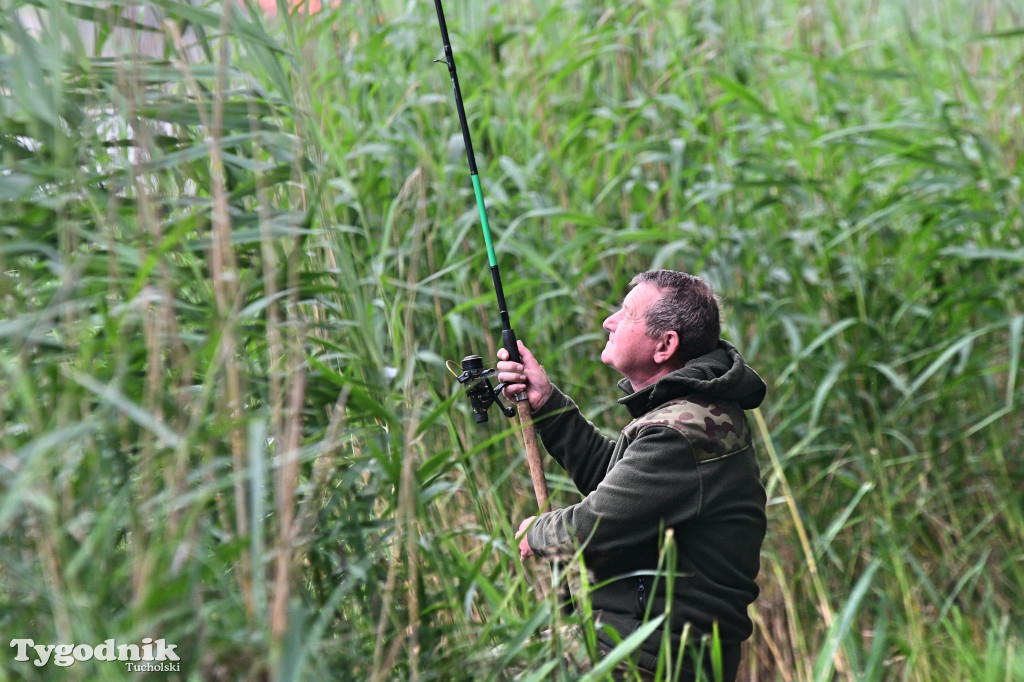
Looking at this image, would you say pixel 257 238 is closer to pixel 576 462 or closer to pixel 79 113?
pixel 79 113

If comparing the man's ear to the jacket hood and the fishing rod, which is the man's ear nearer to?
the jacket hood

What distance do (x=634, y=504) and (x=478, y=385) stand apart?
0.43 meters

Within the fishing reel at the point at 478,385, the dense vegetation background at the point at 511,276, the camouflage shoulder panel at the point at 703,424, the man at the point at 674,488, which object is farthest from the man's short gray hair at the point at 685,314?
the dense vegetation background at the point at 511,276

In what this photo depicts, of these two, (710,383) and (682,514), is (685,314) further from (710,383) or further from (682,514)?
(682,514)

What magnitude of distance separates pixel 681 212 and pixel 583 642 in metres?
1.81

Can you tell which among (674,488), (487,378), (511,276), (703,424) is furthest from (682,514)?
(511,276)

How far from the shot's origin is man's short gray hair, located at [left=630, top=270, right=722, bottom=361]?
206 centimetres

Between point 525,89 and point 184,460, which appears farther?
point 525,89

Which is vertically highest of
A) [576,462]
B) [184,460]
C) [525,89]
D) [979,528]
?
[525,89]

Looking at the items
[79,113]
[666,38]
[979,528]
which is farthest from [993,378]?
[79,113]

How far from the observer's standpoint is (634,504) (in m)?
1.86

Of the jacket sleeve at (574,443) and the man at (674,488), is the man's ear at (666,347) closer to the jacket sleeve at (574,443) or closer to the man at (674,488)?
the man at (674,488)

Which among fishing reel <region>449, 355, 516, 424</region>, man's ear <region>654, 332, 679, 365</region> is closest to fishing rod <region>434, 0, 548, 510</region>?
fishing reel <region>449, 355, 516, 424</region>

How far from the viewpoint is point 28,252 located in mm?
1522
